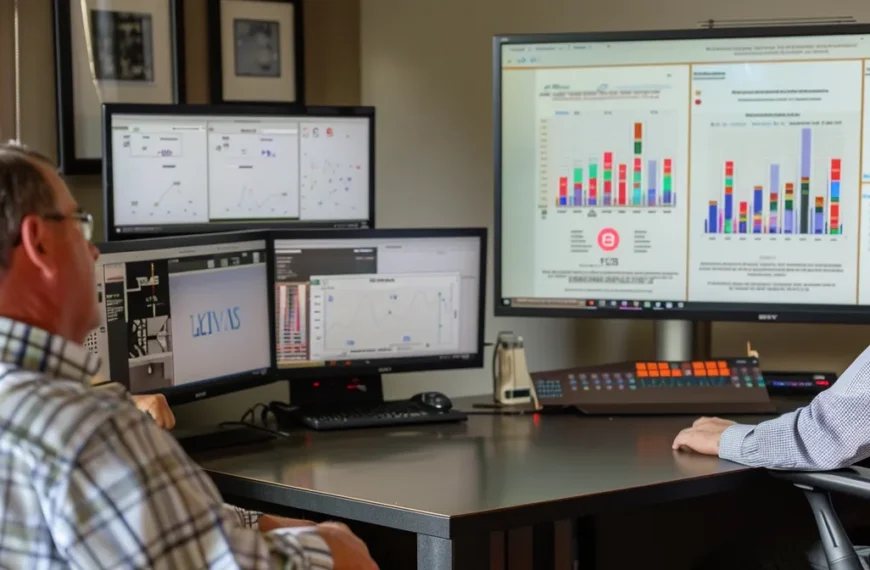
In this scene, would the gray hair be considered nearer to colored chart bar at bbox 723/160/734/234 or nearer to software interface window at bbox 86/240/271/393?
software interface window at bbox 86/240/271/393

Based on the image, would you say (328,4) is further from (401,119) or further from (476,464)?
(476,464)

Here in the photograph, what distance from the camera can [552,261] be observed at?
2496mm

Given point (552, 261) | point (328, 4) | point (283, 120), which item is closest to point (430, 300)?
point (552, 261)

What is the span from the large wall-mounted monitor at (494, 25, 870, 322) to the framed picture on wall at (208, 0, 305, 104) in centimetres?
62

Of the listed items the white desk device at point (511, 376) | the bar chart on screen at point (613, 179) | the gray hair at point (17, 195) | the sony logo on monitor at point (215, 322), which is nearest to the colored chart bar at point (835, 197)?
the bar chart on screen at point (613, 179)

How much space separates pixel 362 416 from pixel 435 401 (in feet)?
0.54

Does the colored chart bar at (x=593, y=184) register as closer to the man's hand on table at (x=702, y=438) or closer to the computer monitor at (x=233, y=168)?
the computer monitor at (x=233, y=168)

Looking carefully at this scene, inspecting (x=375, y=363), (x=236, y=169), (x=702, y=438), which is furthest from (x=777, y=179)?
(x=236, y=169)

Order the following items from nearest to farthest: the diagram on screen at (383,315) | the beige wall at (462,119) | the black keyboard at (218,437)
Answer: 1. the black keyboard at (218,437)
2. the diagram on screen at (383,315)
3. the beige wall at (462,119)

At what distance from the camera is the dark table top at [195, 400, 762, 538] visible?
5.46 feet

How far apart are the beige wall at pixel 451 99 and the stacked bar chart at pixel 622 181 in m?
0.40

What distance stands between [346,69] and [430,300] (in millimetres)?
864

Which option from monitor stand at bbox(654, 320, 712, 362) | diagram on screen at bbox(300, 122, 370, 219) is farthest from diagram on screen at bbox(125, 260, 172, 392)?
monitor stand at bbox(654, 320, 712, 362)

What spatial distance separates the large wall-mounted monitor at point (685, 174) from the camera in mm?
2381
